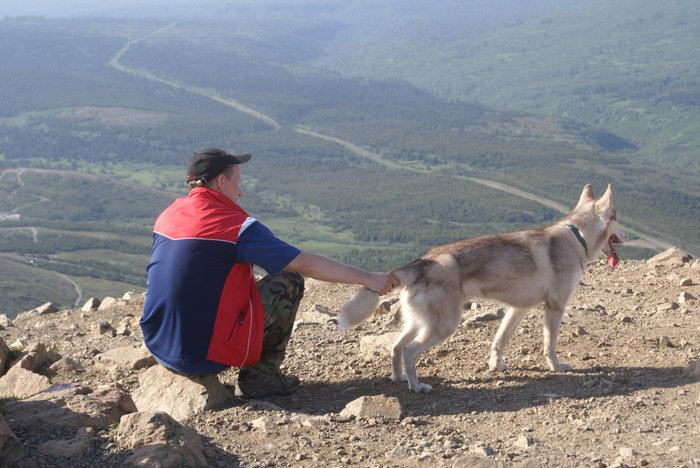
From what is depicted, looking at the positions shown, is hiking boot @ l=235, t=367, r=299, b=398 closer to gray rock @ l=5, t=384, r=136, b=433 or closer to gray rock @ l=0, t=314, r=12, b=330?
gray rock @ l=5, t=384, r=136, b=433

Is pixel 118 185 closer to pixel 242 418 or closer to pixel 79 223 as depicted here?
pixel 79 223

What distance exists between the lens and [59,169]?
147m

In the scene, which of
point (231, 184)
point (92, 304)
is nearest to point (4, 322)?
point (92, 304)

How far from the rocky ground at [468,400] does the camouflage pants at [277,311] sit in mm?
419

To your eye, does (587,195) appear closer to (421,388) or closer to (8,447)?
(421,388)

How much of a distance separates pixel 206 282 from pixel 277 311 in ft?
3.02

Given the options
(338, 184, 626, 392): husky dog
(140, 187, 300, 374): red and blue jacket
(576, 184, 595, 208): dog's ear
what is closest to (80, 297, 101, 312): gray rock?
(140, 187, 300, 374): red and blue jacket

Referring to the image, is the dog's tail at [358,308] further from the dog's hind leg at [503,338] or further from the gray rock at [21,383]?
the gray rock at [21,383]

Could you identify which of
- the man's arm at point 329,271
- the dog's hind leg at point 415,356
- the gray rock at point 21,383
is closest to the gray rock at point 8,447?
the gray rock at point 21,383

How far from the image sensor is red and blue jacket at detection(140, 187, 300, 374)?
631 cm

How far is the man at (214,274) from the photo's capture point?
6312 millimetres

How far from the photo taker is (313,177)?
133625 millimetres

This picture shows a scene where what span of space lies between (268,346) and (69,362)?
2971 millimetres

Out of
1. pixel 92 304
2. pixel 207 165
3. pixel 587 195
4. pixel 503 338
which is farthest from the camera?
pixel 92 304
